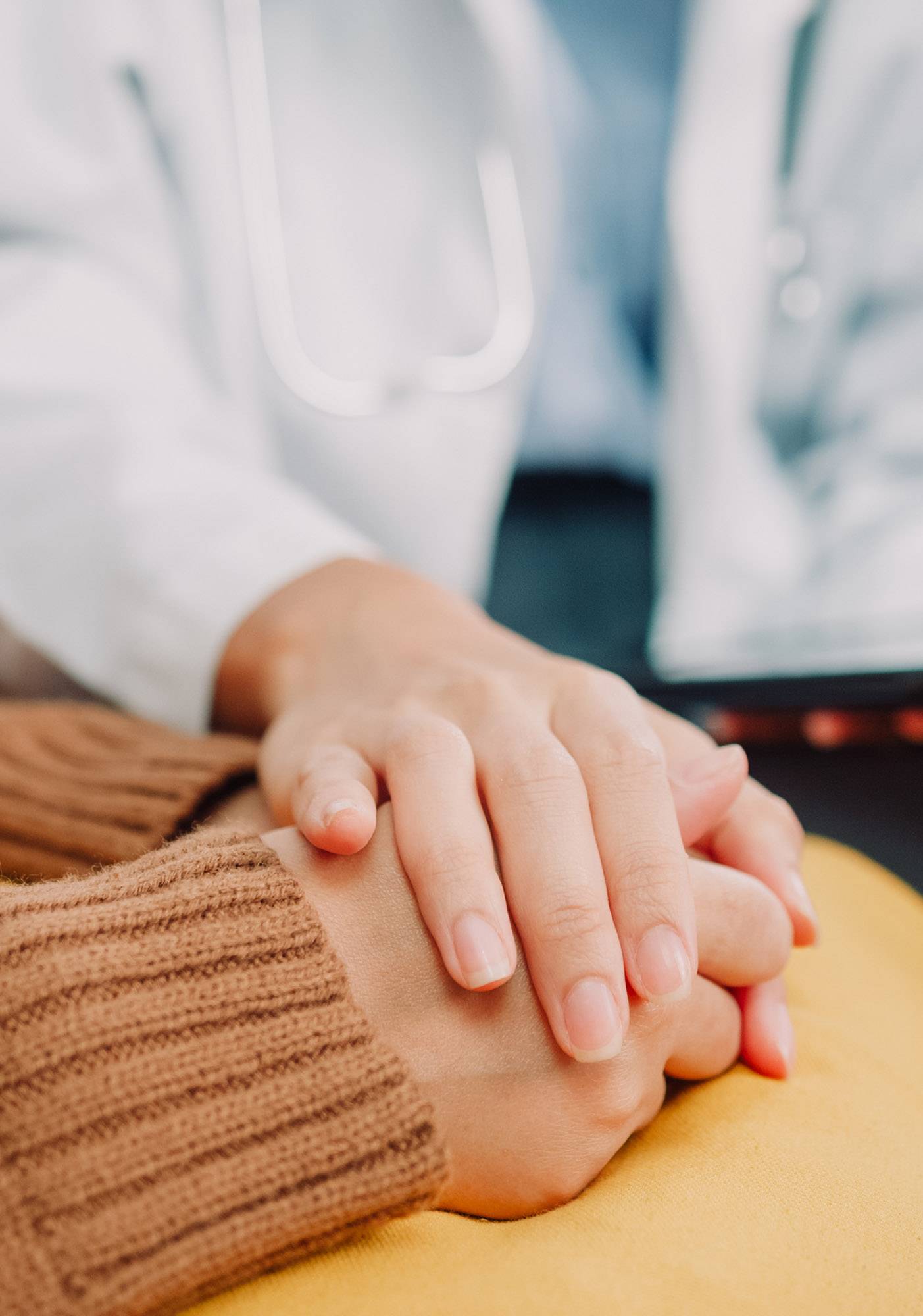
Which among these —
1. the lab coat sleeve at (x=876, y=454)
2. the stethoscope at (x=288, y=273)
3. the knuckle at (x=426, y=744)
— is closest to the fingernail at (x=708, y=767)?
the knuckle at (x=426, y=744)

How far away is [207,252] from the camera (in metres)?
0.86

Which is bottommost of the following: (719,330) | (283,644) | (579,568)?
(579,568)

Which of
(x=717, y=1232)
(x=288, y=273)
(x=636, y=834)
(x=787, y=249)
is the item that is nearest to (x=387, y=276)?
(x=288, y=273)

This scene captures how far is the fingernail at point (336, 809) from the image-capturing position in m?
0.36

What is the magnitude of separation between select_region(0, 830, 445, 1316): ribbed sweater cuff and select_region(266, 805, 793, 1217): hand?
1.0 inches

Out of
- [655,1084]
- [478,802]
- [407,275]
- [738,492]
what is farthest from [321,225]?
[655,1084]

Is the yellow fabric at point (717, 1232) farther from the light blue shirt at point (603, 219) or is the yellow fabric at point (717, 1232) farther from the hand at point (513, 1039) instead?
the light blue shirt at point (603, 219)

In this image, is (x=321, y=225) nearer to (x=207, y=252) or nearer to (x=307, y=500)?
(x=207, y=252)

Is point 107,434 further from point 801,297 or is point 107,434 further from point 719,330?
point 801,297

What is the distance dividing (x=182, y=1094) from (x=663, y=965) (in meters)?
0.17

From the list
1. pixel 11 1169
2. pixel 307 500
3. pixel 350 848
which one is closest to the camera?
pixel 11 1169

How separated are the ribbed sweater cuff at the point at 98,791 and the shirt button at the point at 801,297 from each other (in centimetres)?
74

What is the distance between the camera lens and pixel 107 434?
28.1 inches

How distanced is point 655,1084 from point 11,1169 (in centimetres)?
23
